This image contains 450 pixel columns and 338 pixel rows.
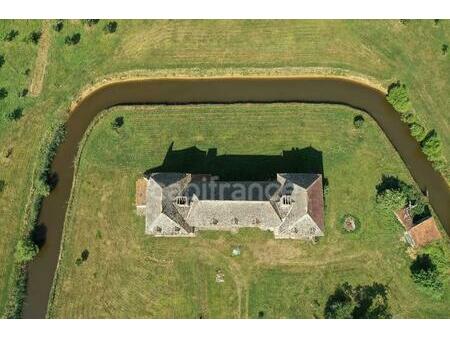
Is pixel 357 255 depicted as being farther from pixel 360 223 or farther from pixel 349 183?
pixel 349 183

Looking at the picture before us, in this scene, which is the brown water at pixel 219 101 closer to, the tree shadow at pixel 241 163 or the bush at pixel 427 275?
the bush at pixel 427 275

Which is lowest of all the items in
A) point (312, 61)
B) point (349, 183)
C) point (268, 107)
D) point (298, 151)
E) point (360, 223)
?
point (360, 223)

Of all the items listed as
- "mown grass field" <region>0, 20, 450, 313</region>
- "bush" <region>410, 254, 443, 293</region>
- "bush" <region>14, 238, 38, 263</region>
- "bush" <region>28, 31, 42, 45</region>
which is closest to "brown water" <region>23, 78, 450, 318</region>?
"mown grass field" <region>0, 20, 450, 313</region>

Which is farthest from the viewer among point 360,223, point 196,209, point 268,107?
point 268,107

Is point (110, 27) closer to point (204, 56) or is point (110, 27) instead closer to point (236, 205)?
point (204, 56)

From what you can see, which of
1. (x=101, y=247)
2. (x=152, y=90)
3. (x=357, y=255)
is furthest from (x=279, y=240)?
(x=152, y=90)

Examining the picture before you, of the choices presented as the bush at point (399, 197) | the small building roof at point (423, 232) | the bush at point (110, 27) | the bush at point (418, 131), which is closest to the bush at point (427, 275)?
the small building roof at point (423, 232)
